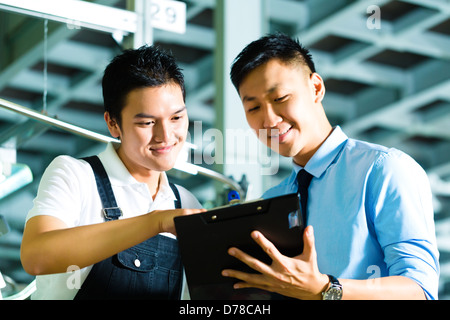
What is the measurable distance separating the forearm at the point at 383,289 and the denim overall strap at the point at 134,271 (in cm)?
47

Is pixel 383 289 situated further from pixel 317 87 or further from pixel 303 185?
pixel 317 87

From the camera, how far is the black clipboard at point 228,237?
120 centimetres

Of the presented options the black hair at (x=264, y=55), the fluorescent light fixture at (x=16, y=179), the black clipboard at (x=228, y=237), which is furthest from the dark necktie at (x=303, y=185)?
the fluorescent light fixture at (x=16, y=179)

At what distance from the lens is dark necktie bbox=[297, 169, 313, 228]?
1.66 m

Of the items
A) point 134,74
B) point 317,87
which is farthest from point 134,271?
point 317,87

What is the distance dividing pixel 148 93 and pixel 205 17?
358 cm

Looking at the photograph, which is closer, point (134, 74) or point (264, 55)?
point (134, 74)

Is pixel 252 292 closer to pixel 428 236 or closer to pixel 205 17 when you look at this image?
pixel 428 236

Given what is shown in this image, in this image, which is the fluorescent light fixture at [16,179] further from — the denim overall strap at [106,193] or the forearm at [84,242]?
the forearm at [84,242]

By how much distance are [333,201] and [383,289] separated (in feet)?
1.09

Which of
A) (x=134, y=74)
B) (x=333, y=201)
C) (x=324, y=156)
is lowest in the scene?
(x=333, y=201)

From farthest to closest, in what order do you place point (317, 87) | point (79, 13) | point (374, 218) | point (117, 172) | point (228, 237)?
point (79, 13) → point (317, 87) → point (117, 172) → point (374, 218) → point (228, 237)

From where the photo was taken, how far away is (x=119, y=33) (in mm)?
2443

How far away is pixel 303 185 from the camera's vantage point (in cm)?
168
